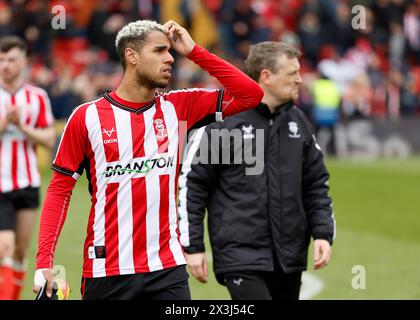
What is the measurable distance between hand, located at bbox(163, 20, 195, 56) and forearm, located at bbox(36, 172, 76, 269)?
34.7 inches

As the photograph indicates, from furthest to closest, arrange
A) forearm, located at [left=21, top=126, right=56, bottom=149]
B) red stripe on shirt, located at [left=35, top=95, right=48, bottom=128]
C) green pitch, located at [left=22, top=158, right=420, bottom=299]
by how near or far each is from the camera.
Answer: green pitch, located at [left=22, top=158, right=420, bottom=299] < red stripe on shirt, located at [left=35, top=95, right=48, bottom=128] < forearm, located at [left=21, top=126, right=56, bottom=149]

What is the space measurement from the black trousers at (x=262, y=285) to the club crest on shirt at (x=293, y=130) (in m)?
0.83

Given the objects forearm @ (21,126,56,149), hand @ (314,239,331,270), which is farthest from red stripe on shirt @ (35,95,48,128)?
hand @ (314,239,331,270)

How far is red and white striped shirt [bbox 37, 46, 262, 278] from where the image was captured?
5398mm

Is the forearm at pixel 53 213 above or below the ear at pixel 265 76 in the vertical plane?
below

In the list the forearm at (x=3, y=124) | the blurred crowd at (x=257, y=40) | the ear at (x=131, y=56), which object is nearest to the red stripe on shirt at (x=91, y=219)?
the ear at (x=131, y=56)

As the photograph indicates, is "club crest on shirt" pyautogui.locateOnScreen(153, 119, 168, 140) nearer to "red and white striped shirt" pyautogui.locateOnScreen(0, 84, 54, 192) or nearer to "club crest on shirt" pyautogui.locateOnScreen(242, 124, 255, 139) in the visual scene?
"club crest on shirt" pyautogui.locateOnScreen(242, 124, 255, 139)

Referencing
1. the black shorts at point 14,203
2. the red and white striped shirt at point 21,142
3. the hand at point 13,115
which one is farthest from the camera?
the red and white striped shirt at point 21,142

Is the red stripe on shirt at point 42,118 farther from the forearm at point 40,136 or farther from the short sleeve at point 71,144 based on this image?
the short sleeve at point 71,144

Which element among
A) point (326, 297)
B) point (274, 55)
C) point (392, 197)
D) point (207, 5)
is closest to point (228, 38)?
point (207, 5)

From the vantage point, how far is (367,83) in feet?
81.9

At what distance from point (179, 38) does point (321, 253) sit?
1.67m

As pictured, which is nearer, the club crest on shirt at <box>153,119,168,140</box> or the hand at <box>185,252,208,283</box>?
the club crest on shirt at <box>153,119,168,140</box>

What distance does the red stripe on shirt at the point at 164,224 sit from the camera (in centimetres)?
545
